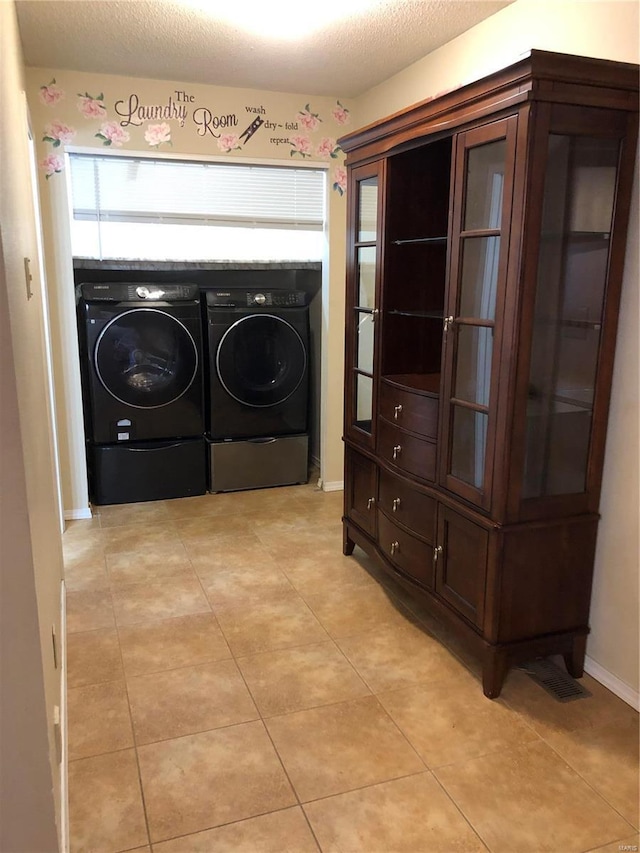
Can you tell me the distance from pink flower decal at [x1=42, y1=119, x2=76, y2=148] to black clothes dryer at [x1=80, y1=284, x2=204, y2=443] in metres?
0.75

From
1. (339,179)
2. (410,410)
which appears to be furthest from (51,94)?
(410,410)

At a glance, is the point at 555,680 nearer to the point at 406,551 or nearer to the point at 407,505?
the point at 406,551

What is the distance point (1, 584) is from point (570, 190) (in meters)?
1.82

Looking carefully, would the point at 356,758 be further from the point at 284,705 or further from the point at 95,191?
the point at 95,191

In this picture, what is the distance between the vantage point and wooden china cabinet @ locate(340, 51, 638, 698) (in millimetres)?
1947

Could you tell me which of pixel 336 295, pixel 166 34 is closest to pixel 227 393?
pixel 336 295

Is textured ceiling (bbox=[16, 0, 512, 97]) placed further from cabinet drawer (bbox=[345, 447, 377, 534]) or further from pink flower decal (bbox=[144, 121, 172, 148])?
cabinet drawer (bbox=[345, 447, 377, 534])

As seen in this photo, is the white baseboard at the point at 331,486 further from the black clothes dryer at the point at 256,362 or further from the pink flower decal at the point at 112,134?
the pink flower decal at the point at 112,134

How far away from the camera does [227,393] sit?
419 centimetres

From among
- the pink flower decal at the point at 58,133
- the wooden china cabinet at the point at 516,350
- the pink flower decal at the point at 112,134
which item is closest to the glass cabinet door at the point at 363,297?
the wooden china cabinet at the point at 516,350

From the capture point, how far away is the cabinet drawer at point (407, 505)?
8.33 ft

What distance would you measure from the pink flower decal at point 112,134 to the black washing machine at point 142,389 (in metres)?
0.75

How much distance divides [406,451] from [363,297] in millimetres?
759

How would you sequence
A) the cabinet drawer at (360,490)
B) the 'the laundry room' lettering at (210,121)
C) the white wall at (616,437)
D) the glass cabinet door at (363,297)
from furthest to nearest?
the 'the laundry room' lettering at (210,121) → the cabinet drawer at (360,490) → the glass cabinet door at (363,297) → the white wall at (616,437)
